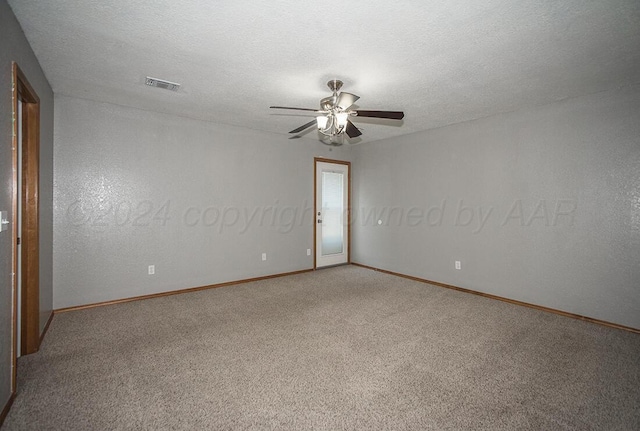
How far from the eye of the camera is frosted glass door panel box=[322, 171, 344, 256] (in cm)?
603

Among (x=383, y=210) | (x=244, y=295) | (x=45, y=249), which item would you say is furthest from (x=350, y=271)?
(x=45, y=249)

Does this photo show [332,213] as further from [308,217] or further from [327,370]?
[327,370]

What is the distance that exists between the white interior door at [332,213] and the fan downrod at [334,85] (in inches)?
105

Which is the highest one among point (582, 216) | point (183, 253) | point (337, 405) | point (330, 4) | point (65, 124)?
point (330, 4)

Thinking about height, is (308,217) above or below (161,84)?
below

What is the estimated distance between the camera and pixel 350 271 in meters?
5.80

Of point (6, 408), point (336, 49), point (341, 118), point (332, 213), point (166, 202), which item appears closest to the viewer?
point (6, 408)

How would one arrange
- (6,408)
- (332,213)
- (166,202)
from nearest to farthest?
1. (6,408)
2. (166,202)
3. (332,213)

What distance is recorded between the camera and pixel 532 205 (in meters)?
3.85

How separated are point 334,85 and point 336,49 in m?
0.66

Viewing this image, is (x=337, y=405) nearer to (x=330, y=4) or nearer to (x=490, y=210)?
(x=330, y=4)

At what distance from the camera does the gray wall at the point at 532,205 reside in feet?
10.5

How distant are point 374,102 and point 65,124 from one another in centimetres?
364

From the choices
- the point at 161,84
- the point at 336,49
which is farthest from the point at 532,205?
the point at 161,84
